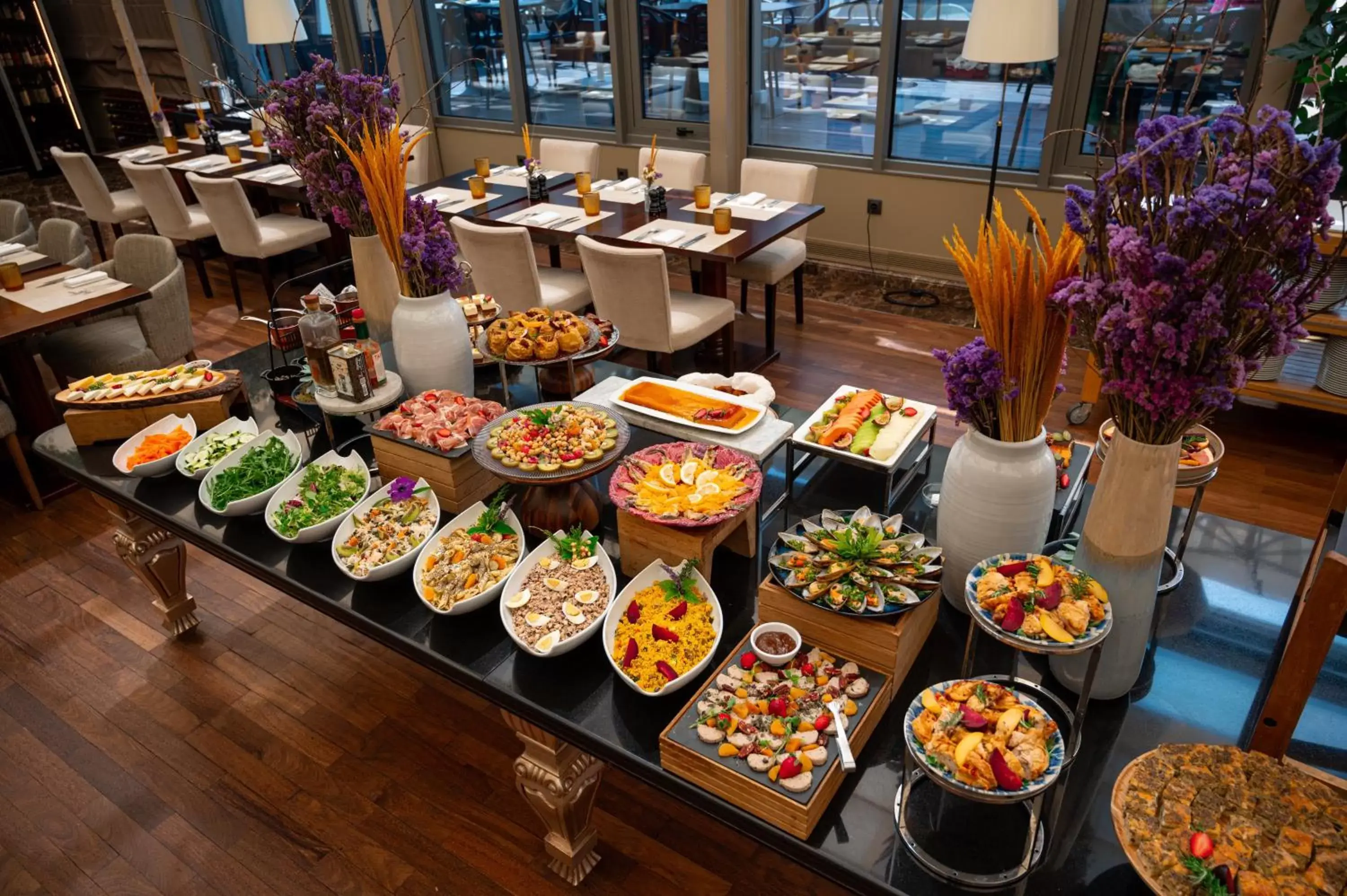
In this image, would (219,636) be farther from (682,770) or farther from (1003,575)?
(1003,575)

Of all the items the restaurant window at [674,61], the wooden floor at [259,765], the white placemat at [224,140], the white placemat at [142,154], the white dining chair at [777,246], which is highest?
the restaurant window at [674,61]

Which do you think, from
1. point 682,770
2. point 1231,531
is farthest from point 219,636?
point 1231,531

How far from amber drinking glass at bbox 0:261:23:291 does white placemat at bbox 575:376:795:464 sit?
10.0ft

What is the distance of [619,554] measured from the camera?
5.87 ft

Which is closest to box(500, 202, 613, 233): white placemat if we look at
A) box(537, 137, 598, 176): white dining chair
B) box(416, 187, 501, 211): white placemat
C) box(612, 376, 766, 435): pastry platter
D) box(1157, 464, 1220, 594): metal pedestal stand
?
box(416, 187, 501, 211): white placemat

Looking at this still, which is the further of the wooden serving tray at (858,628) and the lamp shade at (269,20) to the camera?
the lamp shade at (269,20)

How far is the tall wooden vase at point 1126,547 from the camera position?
1.25 metres

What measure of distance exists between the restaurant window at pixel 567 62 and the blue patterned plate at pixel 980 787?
5.69 meters

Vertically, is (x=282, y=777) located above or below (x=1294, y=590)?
below

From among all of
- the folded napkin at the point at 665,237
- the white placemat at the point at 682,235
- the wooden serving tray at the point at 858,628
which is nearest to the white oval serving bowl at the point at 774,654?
the wooden serving tray at the point at 858,628

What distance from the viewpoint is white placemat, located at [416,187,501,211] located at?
4535mm

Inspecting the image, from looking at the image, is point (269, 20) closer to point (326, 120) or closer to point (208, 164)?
point (208, 164)

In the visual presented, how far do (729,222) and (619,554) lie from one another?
2510 millimetres

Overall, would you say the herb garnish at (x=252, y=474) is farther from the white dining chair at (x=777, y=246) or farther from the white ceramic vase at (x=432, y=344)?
the white dining chair at (x=777, y=246)
